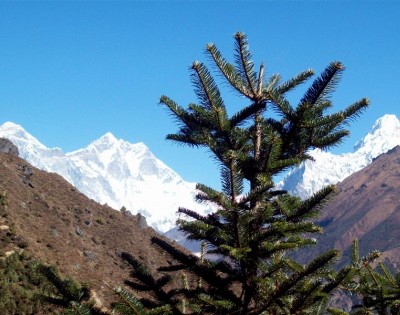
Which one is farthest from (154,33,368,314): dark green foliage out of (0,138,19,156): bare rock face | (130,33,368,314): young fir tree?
(0,138,19,156): bare rock face

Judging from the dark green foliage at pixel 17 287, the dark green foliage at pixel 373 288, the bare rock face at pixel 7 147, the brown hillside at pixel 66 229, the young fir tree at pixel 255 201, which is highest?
the bare rock face at pixel 7 147

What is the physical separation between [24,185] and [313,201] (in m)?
71.8

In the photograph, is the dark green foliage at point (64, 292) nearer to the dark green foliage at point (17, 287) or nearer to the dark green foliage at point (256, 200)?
the dark green foliage at point (256, 200)

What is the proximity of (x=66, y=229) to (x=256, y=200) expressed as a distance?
63.0m

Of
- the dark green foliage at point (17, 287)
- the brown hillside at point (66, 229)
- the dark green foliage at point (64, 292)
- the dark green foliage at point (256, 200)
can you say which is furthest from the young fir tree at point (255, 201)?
the brown hillside at point (66, 229)

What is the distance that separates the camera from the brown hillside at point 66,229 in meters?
50.8

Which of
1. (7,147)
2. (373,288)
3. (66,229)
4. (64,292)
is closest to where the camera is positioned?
(64,292)

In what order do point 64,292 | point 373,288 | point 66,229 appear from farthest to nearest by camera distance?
point 66,229, point 373,288, point 64,292

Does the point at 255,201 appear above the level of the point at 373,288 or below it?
above

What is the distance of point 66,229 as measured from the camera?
65688 mm

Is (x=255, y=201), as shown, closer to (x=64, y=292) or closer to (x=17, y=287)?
→ (x=64, y=292)

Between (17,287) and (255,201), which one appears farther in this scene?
(17,287)

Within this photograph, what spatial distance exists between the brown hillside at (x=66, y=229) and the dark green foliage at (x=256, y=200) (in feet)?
127

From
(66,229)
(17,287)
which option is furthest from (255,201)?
(66,229)
